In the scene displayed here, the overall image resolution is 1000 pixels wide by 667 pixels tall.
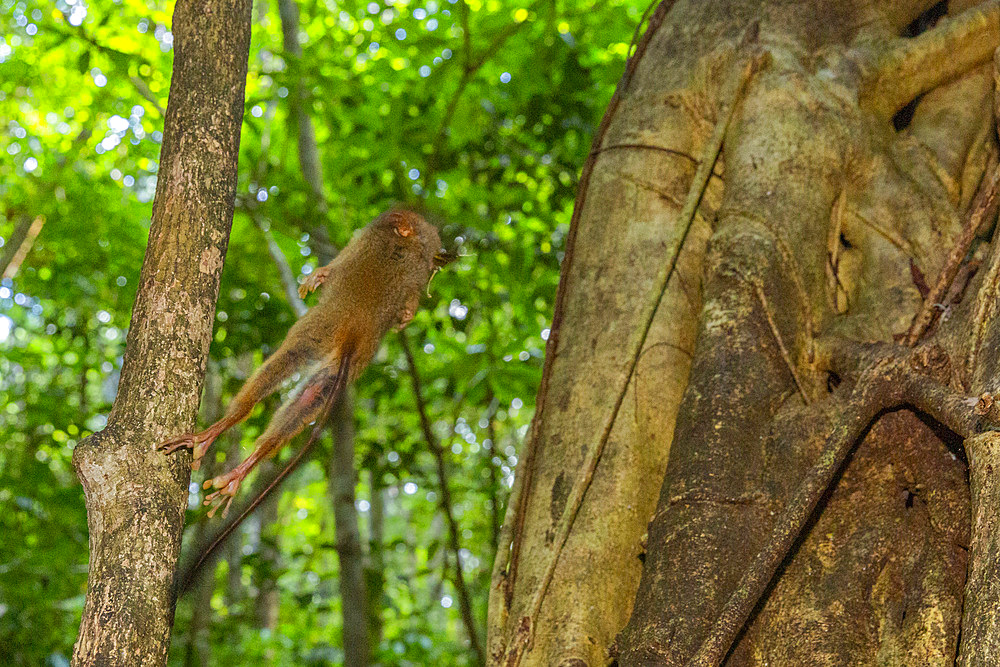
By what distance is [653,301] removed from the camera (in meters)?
3.09

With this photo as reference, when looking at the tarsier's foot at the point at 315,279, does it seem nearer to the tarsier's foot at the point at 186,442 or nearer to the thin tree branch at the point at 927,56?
the tarsier's foot at the point at 186,442

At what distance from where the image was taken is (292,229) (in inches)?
216

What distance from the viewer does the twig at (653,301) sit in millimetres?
2715

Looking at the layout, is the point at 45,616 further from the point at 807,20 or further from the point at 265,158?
the point at 807,20

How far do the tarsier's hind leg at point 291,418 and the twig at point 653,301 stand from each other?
75cm

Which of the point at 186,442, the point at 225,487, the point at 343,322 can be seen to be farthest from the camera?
the point at 343,322

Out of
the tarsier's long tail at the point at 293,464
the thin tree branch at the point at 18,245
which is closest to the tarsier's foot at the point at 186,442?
the tarsier's long tail at the point at 293,464

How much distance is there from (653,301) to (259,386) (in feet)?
4.22

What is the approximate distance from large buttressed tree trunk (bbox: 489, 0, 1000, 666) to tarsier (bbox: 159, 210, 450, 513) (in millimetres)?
660

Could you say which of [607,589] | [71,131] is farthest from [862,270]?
[71,131]

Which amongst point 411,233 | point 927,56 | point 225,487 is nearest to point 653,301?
point 411,233

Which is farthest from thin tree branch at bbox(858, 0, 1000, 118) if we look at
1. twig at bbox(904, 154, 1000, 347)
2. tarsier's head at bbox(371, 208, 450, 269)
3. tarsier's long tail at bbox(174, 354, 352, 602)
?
tarsier's long tail at bbox(174, 354, 352, 602)

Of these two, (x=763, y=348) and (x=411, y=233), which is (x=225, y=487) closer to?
(x=411, y=233)

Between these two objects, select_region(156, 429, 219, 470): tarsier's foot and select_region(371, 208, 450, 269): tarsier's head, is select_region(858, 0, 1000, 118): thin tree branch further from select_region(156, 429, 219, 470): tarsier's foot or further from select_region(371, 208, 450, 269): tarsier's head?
select_region(156, 429, 219, 470): tarsier's foot
